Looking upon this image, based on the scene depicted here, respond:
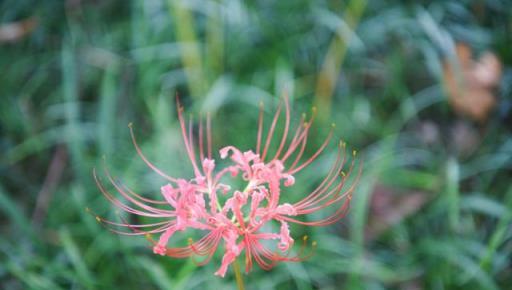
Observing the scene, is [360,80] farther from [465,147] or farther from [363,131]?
[465,147]

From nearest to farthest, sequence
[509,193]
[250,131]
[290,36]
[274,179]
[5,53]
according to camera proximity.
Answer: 1. [274,179]
2. [509,193]
3. [250,131]
4. [290,36]
5. [5,53]

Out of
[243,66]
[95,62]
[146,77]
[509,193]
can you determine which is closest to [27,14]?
[95,62]

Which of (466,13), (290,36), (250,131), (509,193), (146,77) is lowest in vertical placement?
(509,193)

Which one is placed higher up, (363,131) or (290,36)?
(290,36)

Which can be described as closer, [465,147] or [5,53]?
[465,147]

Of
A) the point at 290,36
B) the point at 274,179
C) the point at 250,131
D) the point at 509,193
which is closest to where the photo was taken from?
the point at 274,179

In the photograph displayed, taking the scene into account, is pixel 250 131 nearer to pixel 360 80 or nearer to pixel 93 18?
pixel 360 80

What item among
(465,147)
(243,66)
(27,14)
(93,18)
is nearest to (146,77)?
(243,66)
